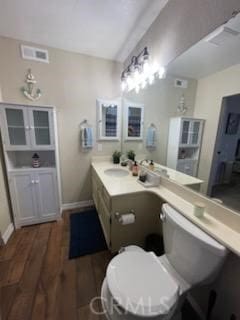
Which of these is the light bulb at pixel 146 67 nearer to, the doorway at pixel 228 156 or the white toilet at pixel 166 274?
the doorway at pixel 228 156

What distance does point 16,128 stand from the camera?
1981 mm

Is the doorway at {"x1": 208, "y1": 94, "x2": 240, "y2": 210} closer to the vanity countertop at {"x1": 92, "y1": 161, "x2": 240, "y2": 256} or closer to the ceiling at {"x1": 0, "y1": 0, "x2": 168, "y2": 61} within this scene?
the vanity countertop at {"x1": 92, "y1": 161, "x2": 240, "y2": 256}

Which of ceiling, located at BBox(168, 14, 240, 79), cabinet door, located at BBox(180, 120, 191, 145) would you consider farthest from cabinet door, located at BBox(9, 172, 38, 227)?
ceiling, located at BBox(168, 14, 240, 79)

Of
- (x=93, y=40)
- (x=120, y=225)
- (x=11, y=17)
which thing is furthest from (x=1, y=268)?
(x=93, y=40)

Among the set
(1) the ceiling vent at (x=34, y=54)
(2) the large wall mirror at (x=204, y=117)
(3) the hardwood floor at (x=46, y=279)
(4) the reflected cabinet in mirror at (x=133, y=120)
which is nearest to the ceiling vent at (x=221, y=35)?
(2) the large wall mirror at (x=204, y=117)

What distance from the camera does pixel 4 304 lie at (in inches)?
47.4

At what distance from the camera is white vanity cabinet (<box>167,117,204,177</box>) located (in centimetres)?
131

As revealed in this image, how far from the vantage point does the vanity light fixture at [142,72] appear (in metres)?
1.69

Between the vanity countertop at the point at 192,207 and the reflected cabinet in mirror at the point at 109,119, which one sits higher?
the reflected cabinet in mirror at the point at 109,119

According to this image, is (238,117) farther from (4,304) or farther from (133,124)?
(4,304)

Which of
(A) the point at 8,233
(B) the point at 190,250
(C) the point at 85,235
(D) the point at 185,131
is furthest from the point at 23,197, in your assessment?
(D) the point at 185,131

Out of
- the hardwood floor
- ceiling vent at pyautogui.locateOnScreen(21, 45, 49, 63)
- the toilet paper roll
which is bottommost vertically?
the hardwood floor

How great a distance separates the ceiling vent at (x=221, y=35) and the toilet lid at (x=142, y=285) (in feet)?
5.35

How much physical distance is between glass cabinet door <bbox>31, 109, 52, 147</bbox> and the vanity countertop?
103cm
